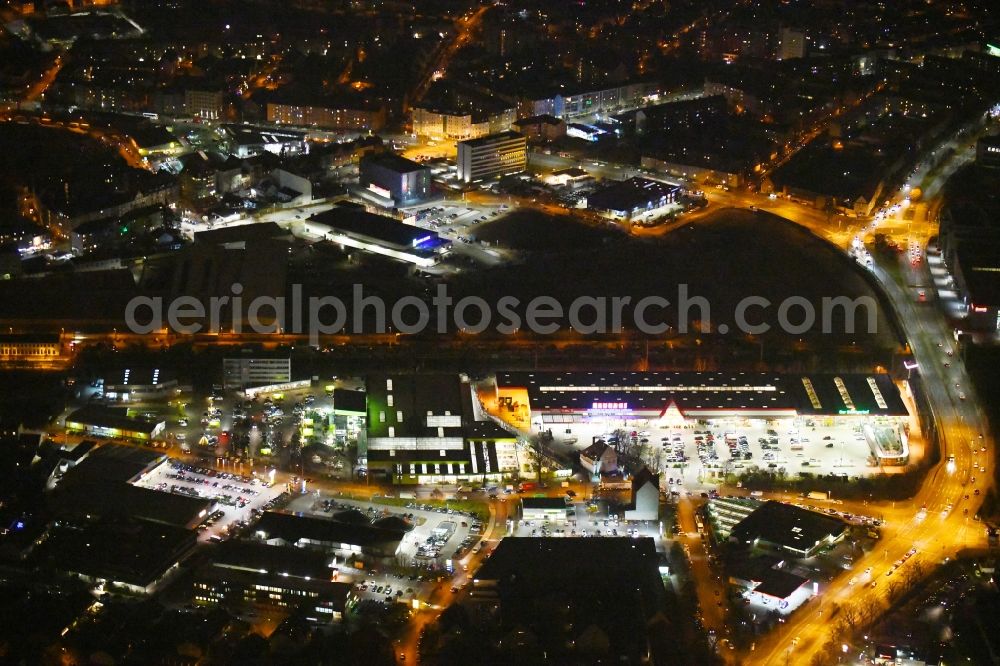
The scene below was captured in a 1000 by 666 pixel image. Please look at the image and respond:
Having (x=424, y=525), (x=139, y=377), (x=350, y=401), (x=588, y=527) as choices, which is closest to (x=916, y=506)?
(x=588, y=527)

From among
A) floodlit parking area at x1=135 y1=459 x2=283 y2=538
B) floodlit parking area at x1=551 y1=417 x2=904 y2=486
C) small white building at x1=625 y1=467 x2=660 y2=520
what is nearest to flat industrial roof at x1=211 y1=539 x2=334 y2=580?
floodlit parking area at x1=135 y1=459 x2=283 y2=538

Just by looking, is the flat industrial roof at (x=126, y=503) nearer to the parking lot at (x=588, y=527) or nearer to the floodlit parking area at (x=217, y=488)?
the floodlit parking area at (x=217, y=488)

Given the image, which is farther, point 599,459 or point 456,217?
point 456,217

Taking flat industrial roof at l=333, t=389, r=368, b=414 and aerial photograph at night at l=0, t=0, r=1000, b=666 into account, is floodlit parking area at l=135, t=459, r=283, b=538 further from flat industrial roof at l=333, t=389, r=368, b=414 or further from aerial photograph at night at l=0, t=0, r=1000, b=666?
flat industrial roof at l=333, t=389, r=368, b=414

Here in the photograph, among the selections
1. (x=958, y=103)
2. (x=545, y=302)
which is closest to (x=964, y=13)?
(x=958, y=103)

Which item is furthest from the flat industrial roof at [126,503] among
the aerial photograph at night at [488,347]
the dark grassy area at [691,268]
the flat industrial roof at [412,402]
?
the dark grassy area at [691,268]

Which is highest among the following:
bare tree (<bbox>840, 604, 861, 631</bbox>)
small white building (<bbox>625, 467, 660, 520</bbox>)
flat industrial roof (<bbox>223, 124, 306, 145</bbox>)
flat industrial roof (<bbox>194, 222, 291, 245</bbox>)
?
flat industrial roof (<bbox>223, 124, 306, 145</bbox>)

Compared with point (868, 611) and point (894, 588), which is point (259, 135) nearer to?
point (894, 588)
